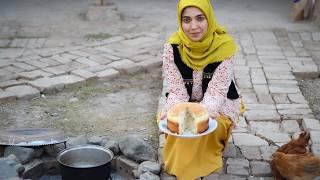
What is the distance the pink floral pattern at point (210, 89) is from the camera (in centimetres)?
356

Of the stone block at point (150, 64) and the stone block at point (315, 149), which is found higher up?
the stone block at point (150, 64)

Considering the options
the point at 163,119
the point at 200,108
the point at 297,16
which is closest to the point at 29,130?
the point at 163,119

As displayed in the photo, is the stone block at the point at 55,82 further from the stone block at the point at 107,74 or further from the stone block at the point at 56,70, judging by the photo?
the stone block at the point at 107,74

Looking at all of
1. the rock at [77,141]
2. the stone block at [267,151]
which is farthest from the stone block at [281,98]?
the rock at [77,141]

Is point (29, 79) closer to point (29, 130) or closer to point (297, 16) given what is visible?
point (29, 130)

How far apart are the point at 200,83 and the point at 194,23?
20.7 inches

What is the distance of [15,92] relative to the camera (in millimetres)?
5508

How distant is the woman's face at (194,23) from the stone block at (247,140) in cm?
123

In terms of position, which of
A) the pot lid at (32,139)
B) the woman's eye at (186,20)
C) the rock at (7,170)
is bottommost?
the rock at (7,170)

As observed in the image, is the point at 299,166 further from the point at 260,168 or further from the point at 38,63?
the point at 38,63

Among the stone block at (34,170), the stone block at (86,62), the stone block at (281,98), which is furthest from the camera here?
the stone block at (86,62)

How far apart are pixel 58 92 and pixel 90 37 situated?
8.02ft

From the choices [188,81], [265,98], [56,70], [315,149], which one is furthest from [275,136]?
[56,70]

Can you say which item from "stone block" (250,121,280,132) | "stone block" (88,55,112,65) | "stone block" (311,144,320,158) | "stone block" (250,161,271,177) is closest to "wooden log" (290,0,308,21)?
"stone block" (88,55,112,65)
